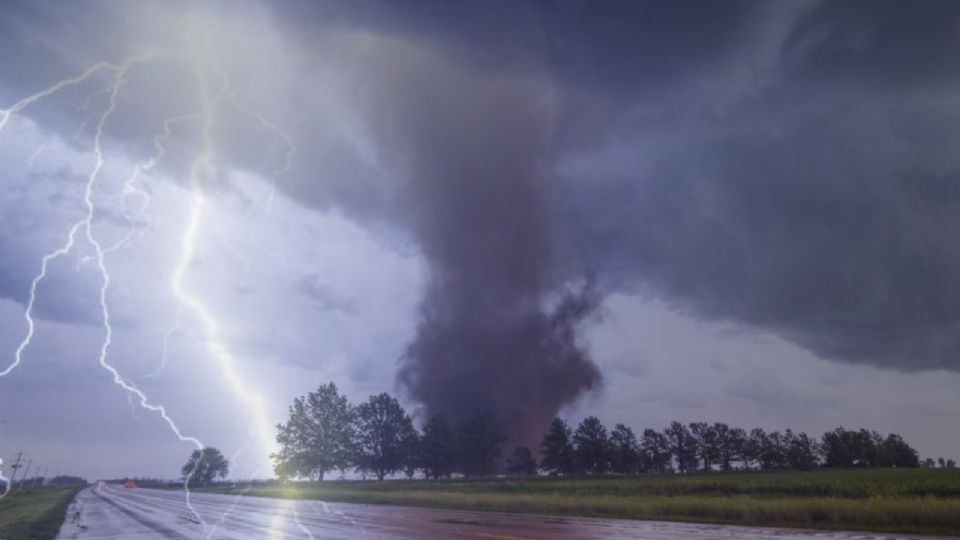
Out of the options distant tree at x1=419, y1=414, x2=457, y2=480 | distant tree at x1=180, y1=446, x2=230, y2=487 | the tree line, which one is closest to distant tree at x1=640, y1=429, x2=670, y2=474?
the tree line

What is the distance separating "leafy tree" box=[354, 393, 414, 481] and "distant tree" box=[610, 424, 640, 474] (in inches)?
1859

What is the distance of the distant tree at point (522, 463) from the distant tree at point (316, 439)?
49.3 metres

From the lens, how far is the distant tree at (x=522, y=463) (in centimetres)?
14038

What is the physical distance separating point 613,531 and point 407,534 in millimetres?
7664

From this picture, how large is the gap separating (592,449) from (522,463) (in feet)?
73.7

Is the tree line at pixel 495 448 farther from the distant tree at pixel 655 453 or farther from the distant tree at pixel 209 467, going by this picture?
the distant tree at pixel 209 467

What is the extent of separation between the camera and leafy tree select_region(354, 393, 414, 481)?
115m

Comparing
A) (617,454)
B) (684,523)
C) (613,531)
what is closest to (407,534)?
(613,531)

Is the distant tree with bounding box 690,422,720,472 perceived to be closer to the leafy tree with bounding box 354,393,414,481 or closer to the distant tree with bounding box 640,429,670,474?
the distant tree with bounding box 640,429,670,474

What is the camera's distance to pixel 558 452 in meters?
125

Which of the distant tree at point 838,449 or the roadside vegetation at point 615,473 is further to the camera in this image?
the distant tree at point 838,449

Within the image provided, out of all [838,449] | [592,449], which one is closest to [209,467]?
[592,449]

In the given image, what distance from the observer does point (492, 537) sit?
17391 millimetres

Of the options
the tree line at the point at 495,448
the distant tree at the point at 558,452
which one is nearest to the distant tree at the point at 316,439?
the tree line at the point at 495,448
